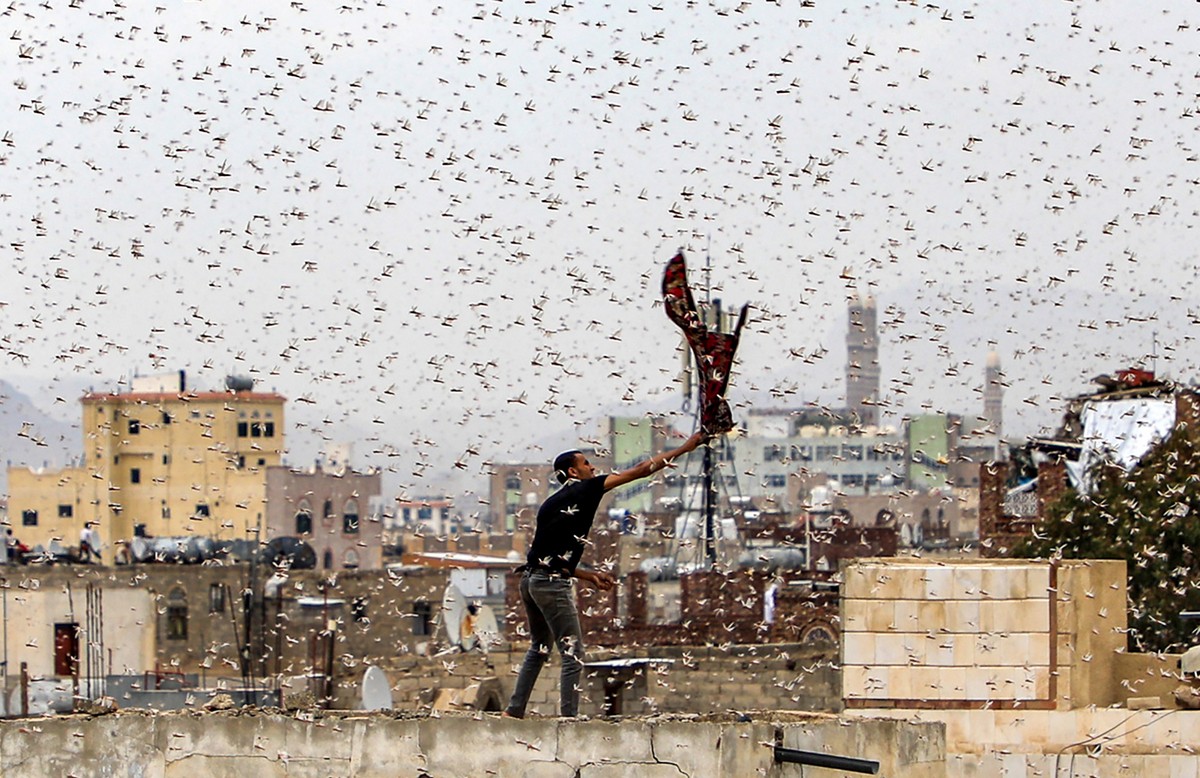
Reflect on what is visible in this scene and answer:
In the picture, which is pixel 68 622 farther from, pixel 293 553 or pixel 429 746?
pixel 429 746

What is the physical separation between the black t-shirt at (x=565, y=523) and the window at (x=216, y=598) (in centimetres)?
4923

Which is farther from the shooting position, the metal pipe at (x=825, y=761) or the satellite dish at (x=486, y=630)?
the satellite dish at (x=486, y=630)

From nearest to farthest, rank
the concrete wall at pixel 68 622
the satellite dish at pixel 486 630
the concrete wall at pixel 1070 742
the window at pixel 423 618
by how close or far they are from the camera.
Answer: the concrete wall at pixel 1070 742 < the satellite dish at pixel 486 630 < the concrete wall at pixel 68 622 < the window at pixel 423 618

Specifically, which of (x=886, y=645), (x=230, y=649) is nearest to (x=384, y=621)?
(x=230, y=649)

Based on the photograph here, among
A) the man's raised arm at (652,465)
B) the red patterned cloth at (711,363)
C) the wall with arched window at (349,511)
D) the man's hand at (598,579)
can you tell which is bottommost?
the wall with arched window at (349,511)

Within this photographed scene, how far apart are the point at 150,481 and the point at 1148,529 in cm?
7288

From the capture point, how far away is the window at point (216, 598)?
202 ft

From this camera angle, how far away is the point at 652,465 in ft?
42.1

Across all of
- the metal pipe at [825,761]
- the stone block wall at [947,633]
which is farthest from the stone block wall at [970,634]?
the metal pipe at [825,761]

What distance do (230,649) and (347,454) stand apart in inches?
3917

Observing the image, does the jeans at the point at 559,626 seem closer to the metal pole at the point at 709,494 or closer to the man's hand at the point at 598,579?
the man's hand at the point at 598,579

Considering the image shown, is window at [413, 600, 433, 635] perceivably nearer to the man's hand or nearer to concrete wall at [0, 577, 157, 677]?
concrete wall at [0, 577, 157, 677]

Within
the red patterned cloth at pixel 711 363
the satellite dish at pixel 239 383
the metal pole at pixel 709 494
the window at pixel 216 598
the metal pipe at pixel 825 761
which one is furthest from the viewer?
the satellite dish at pixel 239 383

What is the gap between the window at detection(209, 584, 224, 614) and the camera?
61719 millimetres
